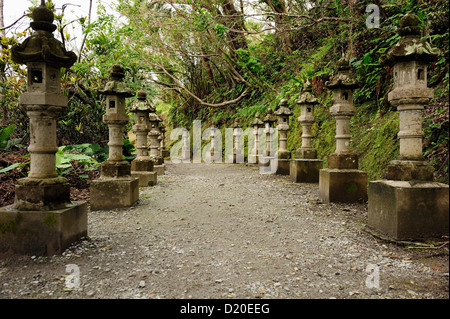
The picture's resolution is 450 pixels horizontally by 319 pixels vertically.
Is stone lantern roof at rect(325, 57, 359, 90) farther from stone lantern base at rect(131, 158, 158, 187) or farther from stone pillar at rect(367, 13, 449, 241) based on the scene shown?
stone lantern base at rect(131, 158, 158, 187)

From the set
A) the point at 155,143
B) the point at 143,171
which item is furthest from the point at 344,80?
the point at 155,143

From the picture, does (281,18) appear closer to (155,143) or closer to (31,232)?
(155,143)

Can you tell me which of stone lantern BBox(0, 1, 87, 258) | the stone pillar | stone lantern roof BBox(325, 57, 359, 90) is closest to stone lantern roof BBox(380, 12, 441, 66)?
the stone pillar

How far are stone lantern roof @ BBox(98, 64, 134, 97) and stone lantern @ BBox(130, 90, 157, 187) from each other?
2.15 meters

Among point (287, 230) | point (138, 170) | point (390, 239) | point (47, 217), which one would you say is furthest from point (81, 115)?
point (390, 239)

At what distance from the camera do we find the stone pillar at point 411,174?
9.96 ft

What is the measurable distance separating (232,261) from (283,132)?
6.98 meters

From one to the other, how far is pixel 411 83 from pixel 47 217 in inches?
169

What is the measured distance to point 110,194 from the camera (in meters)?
4.96

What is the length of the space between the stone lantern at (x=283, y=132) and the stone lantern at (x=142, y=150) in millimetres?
4156

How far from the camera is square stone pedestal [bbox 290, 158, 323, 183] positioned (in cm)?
733

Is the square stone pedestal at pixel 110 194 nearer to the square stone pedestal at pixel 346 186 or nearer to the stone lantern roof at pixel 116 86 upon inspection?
the stone lantern roof at pixel 116 86

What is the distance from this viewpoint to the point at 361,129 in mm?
6855
